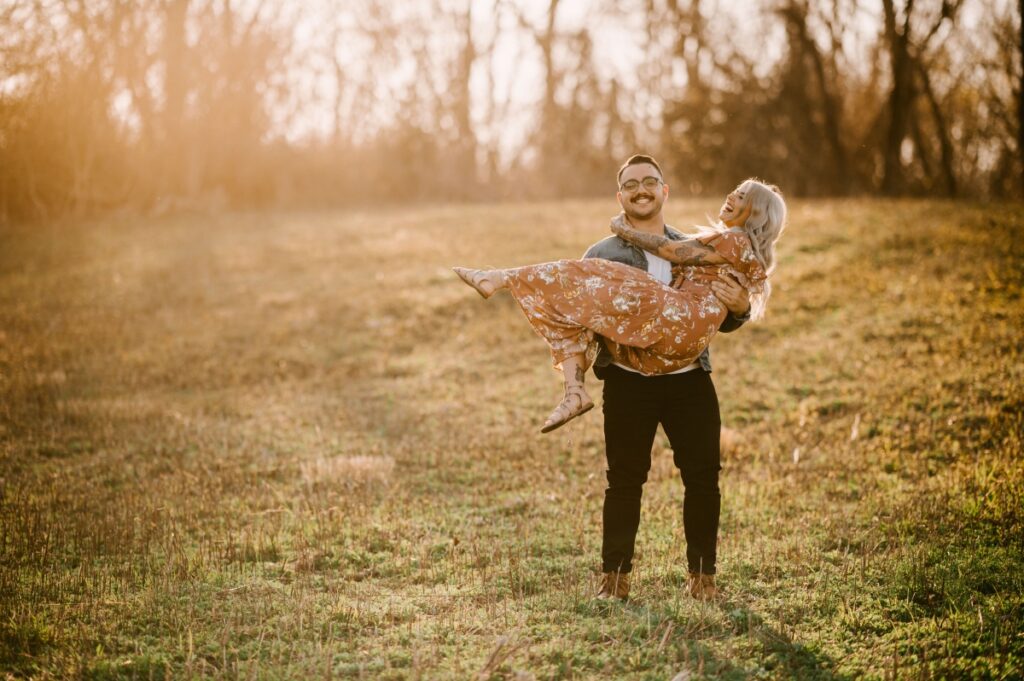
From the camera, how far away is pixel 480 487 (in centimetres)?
756

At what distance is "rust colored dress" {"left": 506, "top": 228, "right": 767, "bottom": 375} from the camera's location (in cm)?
489

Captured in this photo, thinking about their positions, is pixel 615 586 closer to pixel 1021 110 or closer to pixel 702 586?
pixel 702 586

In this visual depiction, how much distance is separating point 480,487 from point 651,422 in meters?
2.87

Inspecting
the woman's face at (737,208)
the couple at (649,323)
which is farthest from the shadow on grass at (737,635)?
the woman's face at (737,208)

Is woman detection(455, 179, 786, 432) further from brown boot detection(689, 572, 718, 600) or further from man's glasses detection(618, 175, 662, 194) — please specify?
brown boot detection(689, 572, 718, 600)

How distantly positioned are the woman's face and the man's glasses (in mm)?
432

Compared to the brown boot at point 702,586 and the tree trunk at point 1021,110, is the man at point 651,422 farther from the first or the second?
the tree trunk at point 1021,110

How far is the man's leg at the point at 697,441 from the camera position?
195 inches

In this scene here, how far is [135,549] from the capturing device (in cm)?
607

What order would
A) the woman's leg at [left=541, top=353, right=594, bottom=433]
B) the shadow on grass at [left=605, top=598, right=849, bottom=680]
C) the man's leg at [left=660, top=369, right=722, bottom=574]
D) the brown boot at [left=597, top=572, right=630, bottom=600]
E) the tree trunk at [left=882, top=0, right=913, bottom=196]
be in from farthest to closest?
the tree trunk at [left=882, top=0, right=913, bottom=196], the brown boot at [left=597, top=572, right=630, bottom=600], the man's leg at [left=660, top=369, right=722, bottom=574], the woman's leg at [left=541, top=353, right=594, bottom=433], the shadow on grass at [left=605, top=598, right=849, bottom=680]

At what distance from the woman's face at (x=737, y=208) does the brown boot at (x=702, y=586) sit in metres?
2.06

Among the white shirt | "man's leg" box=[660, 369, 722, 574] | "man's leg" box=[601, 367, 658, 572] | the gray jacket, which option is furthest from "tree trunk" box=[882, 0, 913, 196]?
"man's leg" box=[601, 367, 658, 572]

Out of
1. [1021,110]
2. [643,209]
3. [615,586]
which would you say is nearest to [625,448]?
[615,586]

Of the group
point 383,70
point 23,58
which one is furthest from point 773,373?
point 383,70
